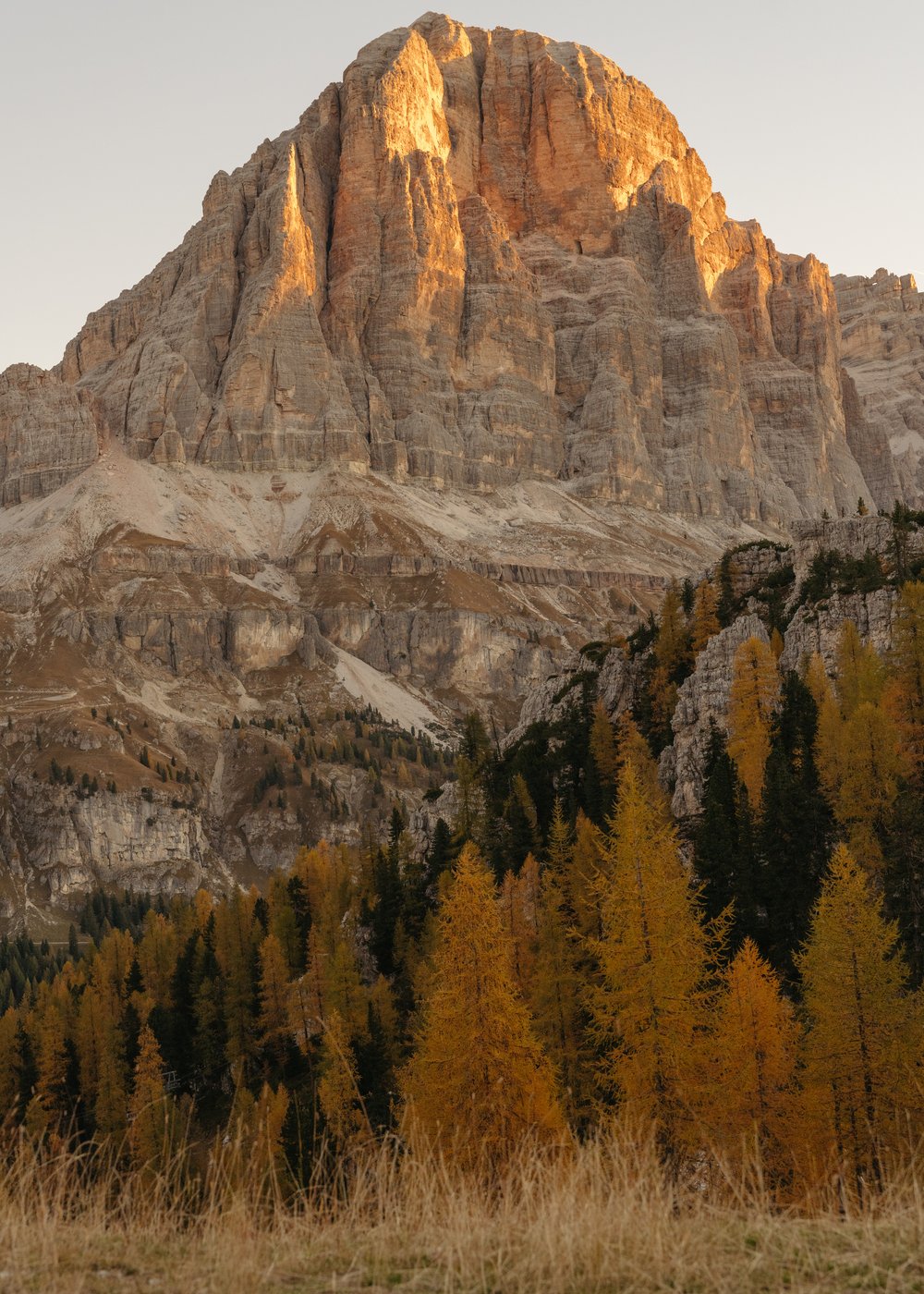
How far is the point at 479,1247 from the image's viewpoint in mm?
10172

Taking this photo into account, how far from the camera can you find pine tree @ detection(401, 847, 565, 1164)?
1040 inches

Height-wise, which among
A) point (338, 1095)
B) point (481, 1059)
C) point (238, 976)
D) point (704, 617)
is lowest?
point (338, 1095)

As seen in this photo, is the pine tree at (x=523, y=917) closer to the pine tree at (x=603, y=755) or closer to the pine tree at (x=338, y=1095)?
the pine tree at (x=338, y=1095)

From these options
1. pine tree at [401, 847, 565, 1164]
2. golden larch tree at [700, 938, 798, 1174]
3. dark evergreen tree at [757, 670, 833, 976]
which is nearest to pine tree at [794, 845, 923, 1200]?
golden larch tree at [700, 938, 798, 1174]

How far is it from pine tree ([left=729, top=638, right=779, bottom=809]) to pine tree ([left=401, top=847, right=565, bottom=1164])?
87.4 ft

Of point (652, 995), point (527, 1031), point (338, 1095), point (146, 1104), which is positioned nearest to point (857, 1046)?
point (652, 995)

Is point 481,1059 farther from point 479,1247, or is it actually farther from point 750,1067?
point 479,1247

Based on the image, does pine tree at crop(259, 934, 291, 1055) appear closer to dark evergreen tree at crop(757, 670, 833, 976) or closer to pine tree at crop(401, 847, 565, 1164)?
dark evergreen tree at crop(757, 670, 833, 976)

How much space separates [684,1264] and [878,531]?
58.5 meters

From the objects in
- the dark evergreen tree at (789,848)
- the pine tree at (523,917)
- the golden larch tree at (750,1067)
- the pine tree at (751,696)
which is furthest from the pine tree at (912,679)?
the golden larch tree at (750,1067)

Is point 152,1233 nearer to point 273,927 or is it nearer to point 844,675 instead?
point 844,675

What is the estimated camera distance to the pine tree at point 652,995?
26891 millimetres

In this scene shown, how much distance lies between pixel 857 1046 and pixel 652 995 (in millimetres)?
4694

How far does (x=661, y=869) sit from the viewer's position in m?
30.0
